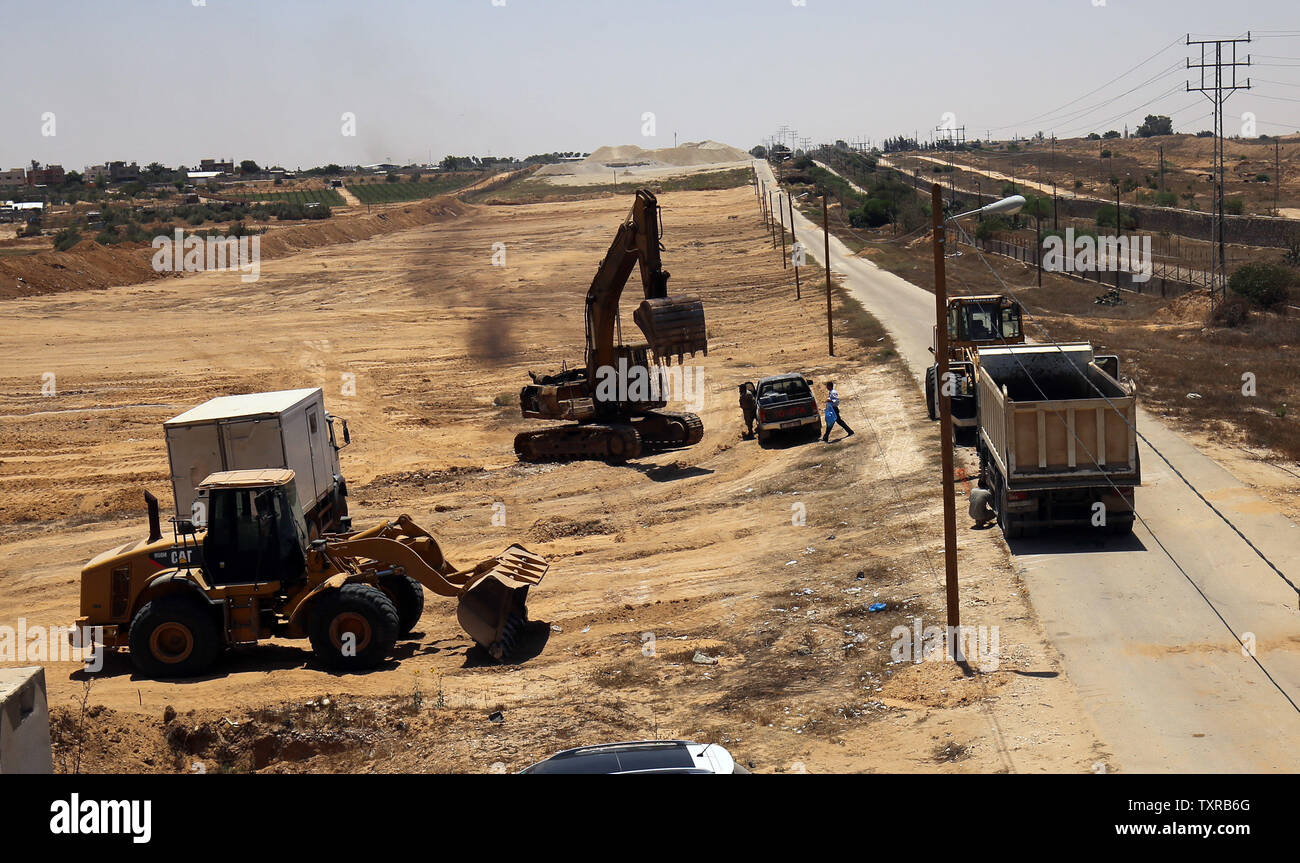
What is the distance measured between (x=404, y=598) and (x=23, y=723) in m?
8.58

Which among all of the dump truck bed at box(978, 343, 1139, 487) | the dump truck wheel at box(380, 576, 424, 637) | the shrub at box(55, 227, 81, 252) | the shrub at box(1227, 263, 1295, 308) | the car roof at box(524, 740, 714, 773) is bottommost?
the dump truck wheel at box(380, 576, 424, 637)

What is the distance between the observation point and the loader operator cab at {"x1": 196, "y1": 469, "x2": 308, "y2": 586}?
15594 millimetres

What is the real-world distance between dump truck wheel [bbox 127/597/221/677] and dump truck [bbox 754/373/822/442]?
56.6ft

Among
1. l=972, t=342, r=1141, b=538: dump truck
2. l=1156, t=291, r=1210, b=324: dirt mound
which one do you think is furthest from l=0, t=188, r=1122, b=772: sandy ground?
l=1156, t=291, r=1210, b=324: dirt mound

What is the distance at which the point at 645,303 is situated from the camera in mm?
27828

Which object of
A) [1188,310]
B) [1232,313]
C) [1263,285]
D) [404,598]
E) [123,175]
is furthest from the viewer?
[123,175]

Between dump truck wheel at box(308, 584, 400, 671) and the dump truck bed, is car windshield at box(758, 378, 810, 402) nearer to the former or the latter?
the dump truck bed

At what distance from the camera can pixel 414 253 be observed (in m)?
91.1

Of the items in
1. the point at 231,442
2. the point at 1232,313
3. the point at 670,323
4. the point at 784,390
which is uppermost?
the point at 670,323

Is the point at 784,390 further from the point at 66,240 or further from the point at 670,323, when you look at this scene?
the point at 66,240

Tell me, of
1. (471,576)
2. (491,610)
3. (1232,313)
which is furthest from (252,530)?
(1232,313)

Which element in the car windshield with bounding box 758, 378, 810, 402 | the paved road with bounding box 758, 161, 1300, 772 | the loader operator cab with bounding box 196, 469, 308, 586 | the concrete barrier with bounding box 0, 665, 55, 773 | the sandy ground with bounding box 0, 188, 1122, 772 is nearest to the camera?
the concrete barrier with bounding box 0, 665, 55, 773

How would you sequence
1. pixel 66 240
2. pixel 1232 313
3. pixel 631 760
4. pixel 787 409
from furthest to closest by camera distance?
pixel 66 240, pixel 1232 313, pixel 787 409, pixel 631 760

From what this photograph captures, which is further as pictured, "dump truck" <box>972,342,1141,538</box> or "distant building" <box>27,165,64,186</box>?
"distant building" <box>27,165,64,186</box>
